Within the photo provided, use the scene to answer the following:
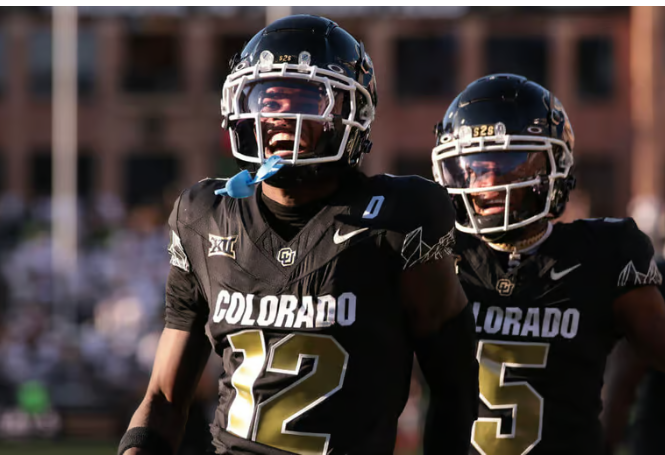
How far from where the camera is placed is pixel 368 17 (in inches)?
1112

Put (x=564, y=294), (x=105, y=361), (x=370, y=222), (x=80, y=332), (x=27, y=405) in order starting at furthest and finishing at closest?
(x=80, y=332)
(x=105, y=361)
(x=27, y=405)
(x=564, y=294)
(x=370, y=222)

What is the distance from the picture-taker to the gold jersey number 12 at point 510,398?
12.0ft

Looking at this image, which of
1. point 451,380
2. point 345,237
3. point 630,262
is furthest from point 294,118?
point 630,262

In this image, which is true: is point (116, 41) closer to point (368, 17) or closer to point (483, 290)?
point (368, 17)

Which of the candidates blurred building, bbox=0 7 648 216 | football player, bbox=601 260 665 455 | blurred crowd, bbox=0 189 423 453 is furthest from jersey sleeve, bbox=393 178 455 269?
blurred building, bbox=0 7 648 216

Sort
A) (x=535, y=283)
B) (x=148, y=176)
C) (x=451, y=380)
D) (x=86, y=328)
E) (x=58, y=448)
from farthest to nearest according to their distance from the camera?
(x=148, y=176) → (x=86, y=328) → (x=58, y=448) → (x=535, y=283) → (x=451, y=380)

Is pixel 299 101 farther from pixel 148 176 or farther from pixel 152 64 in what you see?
pixel 152 64

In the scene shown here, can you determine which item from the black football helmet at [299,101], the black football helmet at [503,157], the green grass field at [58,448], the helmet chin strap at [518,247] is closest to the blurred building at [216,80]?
the green grass field at [58,448]

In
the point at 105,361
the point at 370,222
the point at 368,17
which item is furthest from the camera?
the point at 368,17

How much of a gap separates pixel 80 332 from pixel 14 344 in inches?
38.6

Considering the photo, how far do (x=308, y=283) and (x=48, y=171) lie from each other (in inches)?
1070

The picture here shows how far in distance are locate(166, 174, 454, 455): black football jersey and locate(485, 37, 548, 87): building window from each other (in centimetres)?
2560

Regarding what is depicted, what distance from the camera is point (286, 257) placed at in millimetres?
2834

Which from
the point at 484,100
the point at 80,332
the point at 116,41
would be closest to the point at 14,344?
the point at 80,332
